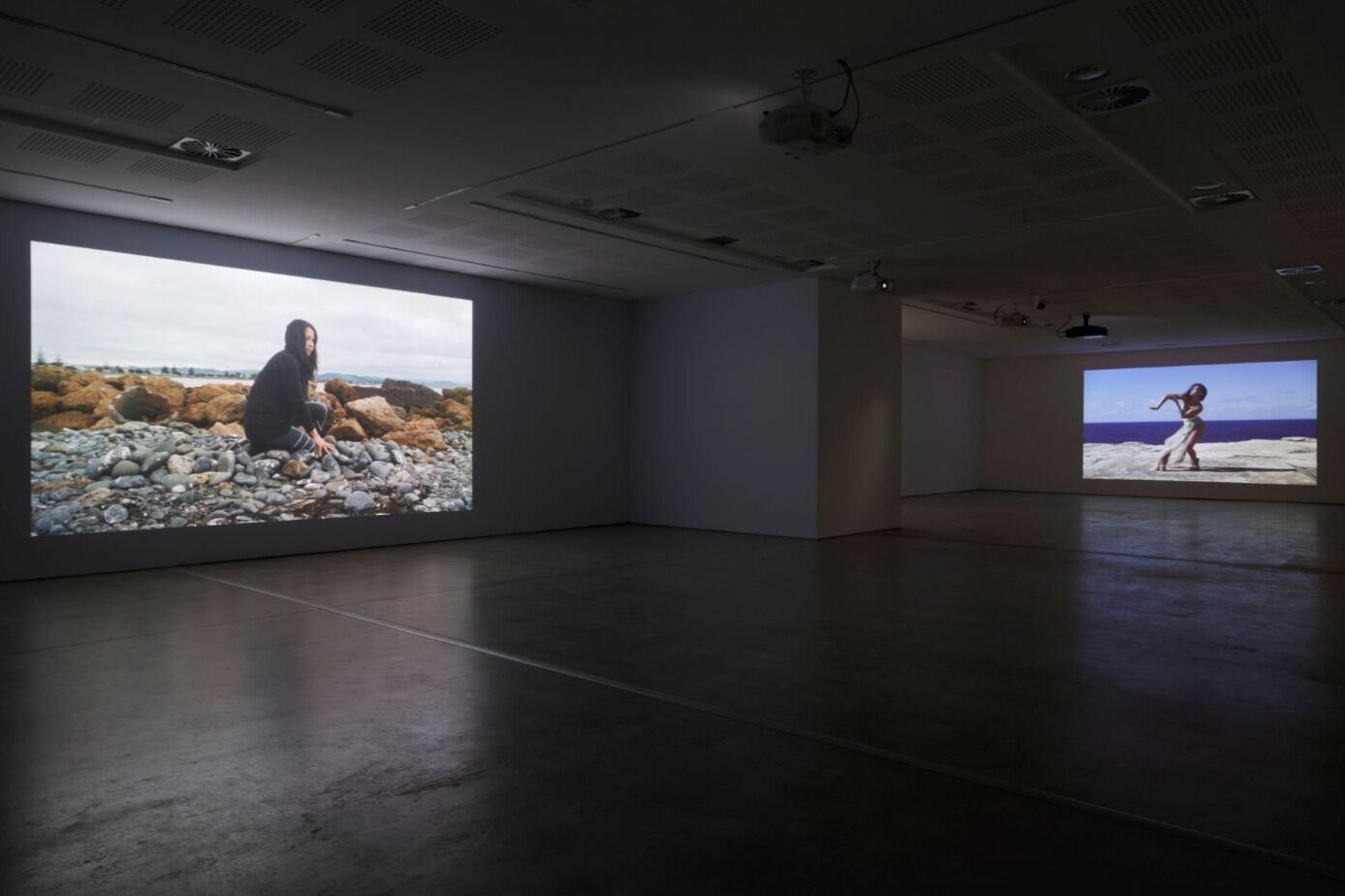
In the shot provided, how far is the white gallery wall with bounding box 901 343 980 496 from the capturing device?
18.7 metres

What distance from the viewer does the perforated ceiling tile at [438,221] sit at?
8148 mm

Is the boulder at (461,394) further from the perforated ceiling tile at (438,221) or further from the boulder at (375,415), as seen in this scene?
the perforated ceiling tile at (438,221)

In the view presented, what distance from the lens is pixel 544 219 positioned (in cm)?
819

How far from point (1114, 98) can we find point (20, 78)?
637 cm

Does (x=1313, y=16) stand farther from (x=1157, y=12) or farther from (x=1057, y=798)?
(x=1057, y=798)

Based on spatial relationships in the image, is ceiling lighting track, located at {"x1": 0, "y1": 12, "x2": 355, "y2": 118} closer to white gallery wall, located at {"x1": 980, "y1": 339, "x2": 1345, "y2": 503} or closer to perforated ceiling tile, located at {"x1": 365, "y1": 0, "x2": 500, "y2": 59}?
perforated ceiling tile, located at {"x1": 365, "y1": 0, "x2": 500, "y2": 59}

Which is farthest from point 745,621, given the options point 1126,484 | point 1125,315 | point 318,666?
point 1126,484

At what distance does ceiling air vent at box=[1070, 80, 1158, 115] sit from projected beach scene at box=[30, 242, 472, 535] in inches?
301

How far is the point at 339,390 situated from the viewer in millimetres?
9984

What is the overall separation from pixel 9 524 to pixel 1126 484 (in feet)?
64.0

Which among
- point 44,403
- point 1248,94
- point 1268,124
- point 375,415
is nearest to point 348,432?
point 375,415

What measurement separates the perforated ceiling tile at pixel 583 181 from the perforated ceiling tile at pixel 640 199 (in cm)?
17

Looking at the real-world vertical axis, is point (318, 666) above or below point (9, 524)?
below

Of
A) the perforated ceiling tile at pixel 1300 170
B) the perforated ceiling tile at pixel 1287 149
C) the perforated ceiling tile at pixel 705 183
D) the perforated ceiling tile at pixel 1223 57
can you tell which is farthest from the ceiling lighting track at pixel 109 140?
the perforated ceiling tile at pixel 1300 170
